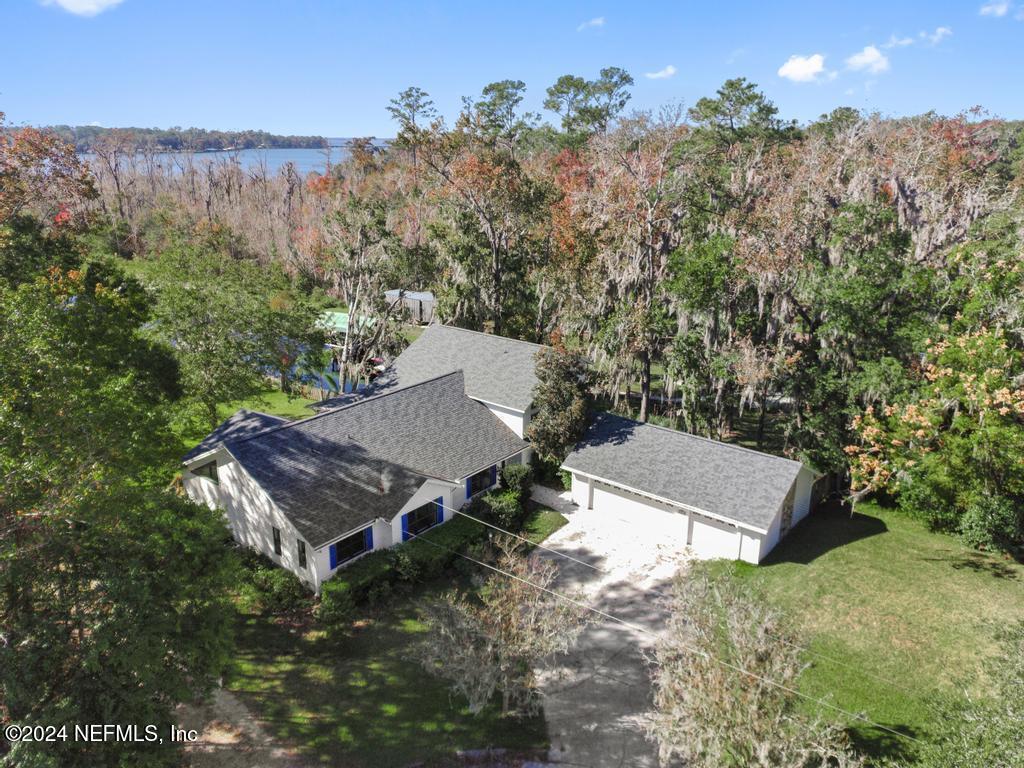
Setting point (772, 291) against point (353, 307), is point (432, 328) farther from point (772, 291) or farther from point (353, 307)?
point (772, 291)

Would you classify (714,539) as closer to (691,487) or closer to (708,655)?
(691,487)

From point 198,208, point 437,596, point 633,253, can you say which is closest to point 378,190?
point 198,208

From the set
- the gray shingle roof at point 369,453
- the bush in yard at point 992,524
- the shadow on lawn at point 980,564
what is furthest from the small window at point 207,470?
the bush in yard at point 992,524

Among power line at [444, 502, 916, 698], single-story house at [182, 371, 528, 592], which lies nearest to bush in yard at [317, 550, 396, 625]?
single-story house at [182, 371, 528, 592]

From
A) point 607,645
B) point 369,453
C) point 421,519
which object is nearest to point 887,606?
point 607,645

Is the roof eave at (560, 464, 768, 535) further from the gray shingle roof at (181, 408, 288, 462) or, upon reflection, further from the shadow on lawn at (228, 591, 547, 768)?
the gray shingle roof at (181, 408, 288, 462)

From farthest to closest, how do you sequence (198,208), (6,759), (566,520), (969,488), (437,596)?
1. (198,208)
2. (566,520)
3. (969,488)
4. (437,596)
5. (6,759)

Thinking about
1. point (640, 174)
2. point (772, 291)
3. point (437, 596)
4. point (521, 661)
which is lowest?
point (437, 596)

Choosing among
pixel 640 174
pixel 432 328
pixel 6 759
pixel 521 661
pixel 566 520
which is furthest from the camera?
pixel 432 328
